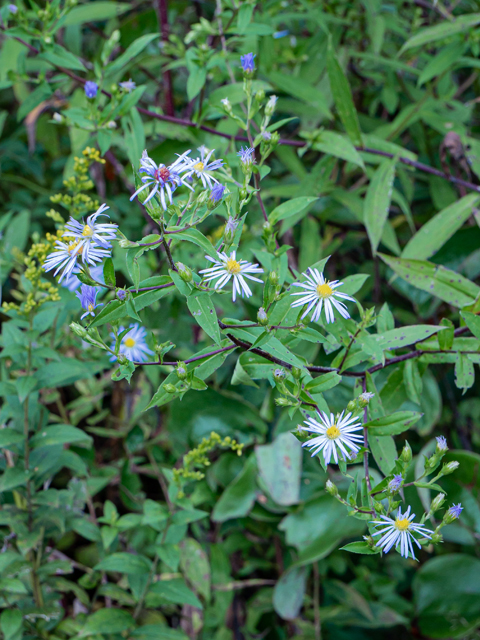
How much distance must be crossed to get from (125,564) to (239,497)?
1.18ft

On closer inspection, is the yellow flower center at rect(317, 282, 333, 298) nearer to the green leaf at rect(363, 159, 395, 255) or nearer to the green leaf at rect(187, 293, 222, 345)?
the green leaf at rect(187, 293, 222, 345)

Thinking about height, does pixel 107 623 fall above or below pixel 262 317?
below

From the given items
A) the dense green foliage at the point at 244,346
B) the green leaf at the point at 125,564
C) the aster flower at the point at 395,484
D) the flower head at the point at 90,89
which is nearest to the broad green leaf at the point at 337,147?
the dense green foliage at the point at 244,346

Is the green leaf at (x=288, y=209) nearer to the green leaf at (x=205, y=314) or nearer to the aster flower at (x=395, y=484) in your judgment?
the green leaf at (x=205, y=314)

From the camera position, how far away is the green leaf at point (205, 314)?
0.62 meters

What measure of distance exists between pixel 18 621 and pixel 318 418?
2.06 feet

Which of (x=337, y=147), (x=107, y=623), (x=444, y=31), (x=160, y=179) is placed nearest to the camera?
(x=160, y=179)

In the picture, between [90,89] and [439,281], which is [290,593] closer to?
[439,281]

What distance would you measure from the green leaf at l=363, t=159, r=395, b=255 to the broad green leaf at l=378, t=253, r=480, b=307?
139mm

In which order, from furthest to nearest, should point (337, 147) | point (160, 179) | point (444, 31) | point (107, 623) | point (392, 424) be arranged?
point (444, 31), point (337, 147), point (107, 623), point (392, 424), point (160, 179)

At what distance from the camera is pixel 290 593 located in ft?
4.18

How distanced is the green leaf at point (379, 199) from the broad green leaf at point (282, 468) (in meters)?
0.47

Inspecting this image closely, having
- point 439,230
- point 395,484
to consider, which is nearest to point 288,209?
point 395,484

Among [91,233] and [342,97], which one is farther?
[342,97]
